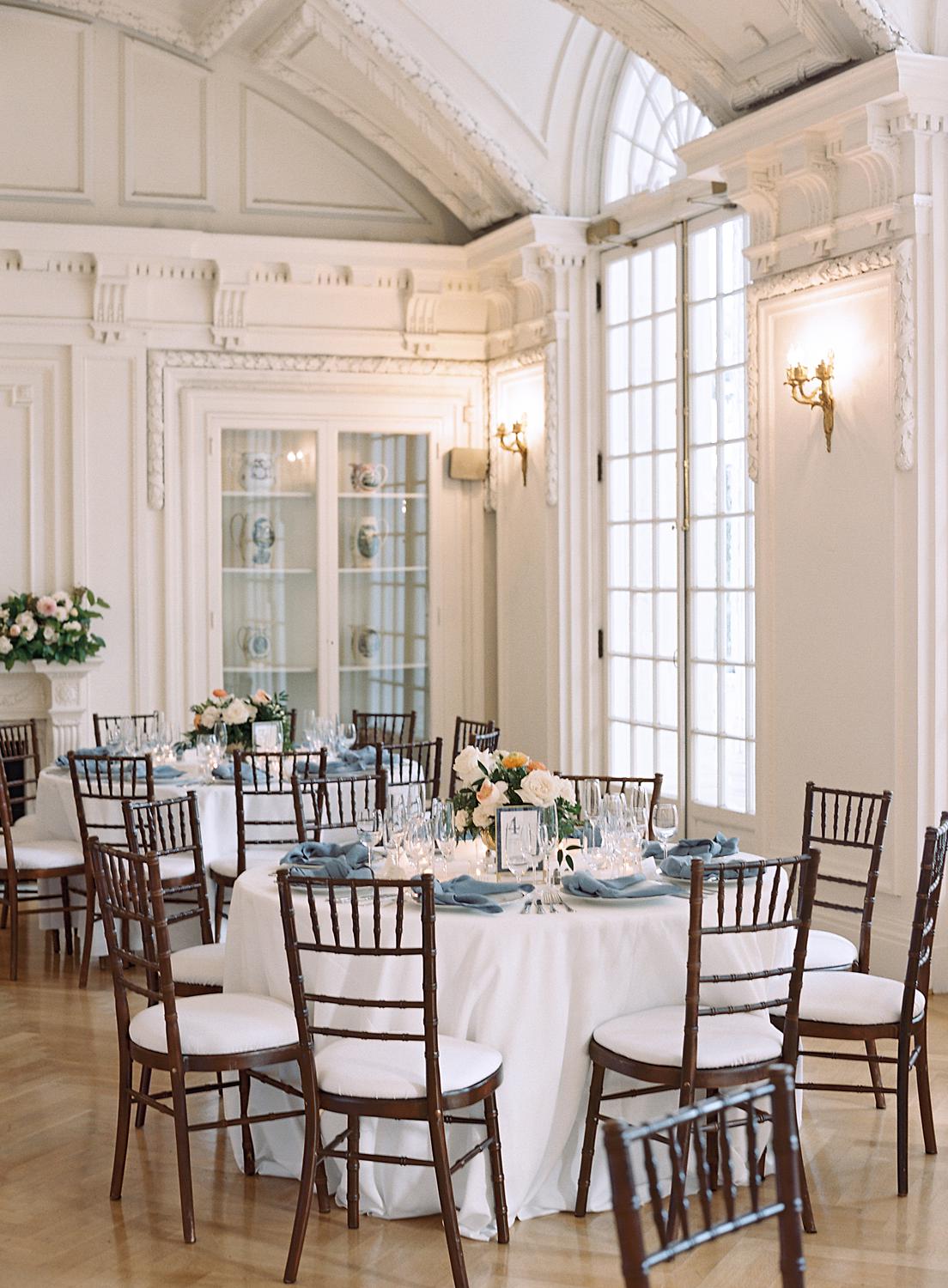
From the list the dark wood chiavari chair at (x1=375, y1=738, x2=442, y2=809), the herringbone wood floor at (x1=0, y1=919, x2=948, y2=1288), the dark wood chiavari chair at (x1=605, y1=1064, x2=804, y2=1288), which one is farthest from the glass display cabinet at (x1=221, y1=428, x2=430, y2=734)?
the dark wood chiavari chair at (x1=605, y1=1064, x2=804, y2=1288)

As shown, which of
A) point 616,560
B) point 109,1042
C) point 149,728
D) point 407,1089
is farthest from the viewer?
point 616,560

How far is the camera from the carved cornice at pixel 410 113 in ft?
24.5

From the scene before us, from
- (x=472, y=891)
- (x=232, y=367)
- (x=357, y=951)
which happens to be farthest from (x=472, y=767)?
(x=232, y=367)

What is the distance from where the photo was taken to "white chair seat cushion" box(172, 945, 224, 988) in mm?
4414

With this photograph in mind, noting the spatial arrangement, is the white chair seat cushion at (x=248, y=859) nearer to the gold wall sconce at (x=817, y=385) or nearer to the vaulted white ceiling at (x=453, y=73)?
the gold wall sconce at (x=817, y=385)

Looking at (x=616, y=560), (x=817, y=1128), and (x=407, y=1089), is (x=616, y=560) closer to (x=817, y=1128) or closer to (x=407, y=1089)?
(x=817, y=1128)

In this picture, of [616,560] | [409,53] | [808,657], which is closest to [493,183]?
[409,53]

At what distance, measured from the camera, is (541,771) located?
4.28 meters

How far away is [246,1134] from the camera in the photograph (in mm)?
4148

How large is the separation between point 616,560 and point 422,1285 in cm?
507

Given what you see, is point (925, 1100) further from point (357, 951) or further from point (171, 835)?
point (171, 835)

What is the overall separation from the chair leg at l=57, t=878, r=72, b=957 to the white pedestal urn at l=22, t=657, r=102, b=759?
1.65m

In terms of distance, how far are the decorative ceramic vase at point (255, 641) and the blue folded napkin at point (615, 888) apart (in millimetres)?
5008

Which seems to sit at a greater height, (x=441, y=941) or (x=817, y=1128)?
(x=441, y=941)
